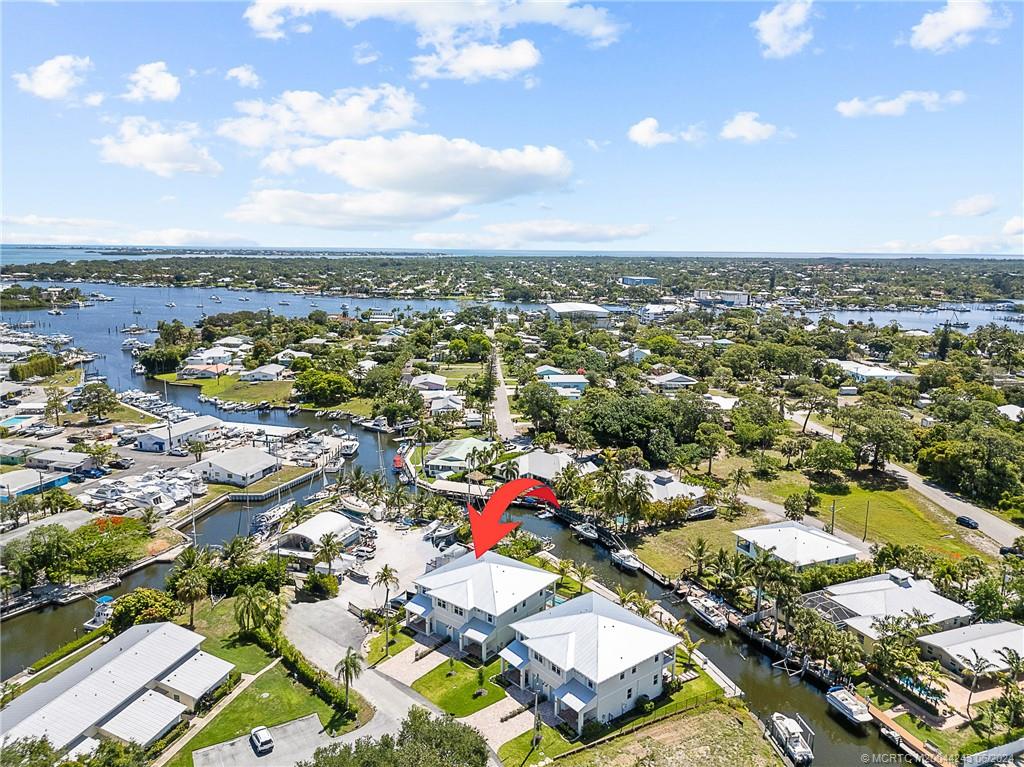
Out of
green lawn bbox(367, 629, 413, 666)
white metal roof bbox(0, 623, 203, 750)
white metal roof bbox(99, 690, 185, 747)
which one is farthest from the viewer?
green lawn bbox(367, 629, 413, 666)

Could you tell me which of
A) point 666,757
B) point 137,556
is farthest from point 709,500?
point 137,556

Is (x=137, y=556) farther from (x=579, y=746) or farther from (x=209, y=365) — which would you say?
(x=209, y=365)

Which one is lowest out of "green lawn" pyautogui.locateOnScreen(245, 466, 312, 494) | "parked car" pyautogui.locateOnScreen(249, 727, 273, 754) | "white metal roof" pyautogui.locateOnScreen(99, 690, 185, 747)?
"green lawn" pyautogui.locateOnScreen(245, 466, 312, 494)

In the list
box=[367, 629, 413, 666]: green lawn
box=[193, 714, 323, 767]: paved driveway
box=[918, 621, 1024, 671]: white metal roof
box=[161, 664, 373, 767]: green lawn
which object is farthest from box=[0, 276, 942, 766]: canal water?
box=[193, 714, 323, 767]: paved driveway

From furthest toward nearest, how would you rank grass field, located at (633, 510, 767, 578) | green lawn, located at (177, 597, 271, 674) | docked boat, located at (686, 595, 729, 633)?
grass field, located at (633, 510, 767, 578) < docked boat, located at (686, 595, 729, 633) < green lawn, located at (177, 597, 271, 674)

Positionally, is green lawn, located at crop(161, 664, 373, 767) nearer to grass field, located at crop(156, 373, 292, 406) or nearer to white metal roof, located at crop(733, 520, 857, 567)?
white metal roof, located at crop(733, 520, 857, 567)

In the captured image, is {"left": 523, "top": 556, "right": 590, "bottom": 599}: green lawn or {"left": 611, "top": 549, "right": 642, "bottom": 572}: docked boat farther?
{"left": 611, "top": 549, "right": 642, "bottom": 572}: docked boat

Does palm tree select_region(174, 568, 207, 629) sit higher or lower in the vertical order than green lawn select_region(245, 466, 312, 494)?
higher

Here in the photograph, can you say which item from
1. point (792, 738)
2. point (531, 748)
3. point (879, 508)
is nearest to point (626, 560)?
point (792, 738)
